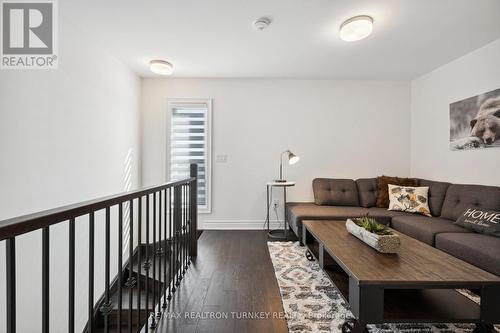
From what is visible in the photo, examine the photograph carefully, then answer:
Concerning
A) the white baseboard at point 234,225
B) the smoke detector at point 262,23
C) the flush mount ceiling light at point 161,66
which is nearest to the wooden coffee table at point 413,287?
the smoke detector at point 262,23

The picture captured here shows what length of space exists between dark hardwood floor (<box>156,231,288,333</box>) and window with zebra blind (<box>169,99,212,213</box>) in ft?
4.34

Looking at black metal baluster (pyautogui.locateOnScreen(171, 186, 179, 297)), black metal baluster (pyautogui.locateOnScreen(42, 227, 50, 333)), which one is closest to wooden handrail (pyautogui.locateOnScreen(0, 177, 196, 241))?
black metal baluster (pyautogui.locateOnScreen(42, 227, 50, 333))

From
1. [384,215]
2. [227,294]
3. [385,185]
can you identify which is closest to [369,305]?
[227,294]

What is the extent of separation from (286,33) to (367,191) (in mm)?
2529

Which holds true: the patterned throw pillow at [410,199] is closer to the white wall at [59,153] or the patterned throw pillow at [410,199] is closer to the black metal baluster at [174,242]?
the black metal baluster at [174,242]

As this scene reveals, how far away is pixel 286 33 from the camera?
253cm

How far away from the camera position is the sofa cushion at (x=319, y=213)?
10.0 ft

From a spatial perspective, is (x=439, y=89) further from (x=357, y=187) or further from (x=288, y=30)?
(x=288, y=30)

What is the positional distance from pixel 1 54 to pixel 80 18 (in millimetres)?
817

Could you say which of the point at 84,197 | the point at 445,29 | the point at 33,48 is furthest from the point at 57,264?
the point at 445,29

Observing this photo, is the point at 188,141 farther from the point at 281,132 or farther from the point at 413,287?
the point at 413,287

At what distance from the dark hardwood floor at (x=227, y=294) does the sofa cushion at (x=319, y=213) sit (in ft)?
1.87

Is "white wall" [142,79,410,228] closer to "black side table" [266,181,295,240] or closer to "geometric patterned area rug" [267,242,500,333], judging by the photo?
"black side table" [266,181,295,240]

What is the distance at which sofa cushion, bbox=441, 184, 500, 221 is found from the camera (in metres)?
2.50
